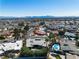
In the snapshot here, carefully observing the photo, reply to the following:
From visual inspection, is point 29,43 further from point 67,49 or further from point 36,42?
point 67,49

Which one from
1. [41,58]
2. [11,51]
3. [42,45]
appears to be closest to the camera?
[41,58]

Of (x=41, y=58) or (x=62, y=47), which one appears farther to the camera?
(x=62, y=47)

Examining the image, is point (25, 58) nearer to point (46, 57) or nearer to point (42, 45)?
point (46, 57)

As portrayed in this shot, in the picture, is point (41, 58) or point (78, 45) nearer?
point (41, 58)

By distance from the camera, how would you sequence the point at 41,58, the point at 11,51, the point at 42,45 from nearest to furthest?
the point at 41,58 → the point at 11,51 → the point at 42,45

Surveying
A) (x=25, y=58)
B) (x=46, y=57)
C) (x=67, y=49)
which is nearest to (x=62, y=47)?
(x=67, y=49)

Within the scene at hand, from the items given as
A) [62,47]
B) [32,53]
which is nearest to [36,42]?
[62,47]

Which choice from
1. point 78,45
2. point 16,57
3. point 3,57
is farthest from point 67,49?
point 3,57

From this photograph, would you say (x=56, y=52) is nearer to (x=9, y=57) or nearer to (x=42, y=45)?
(x=42, y=45)
